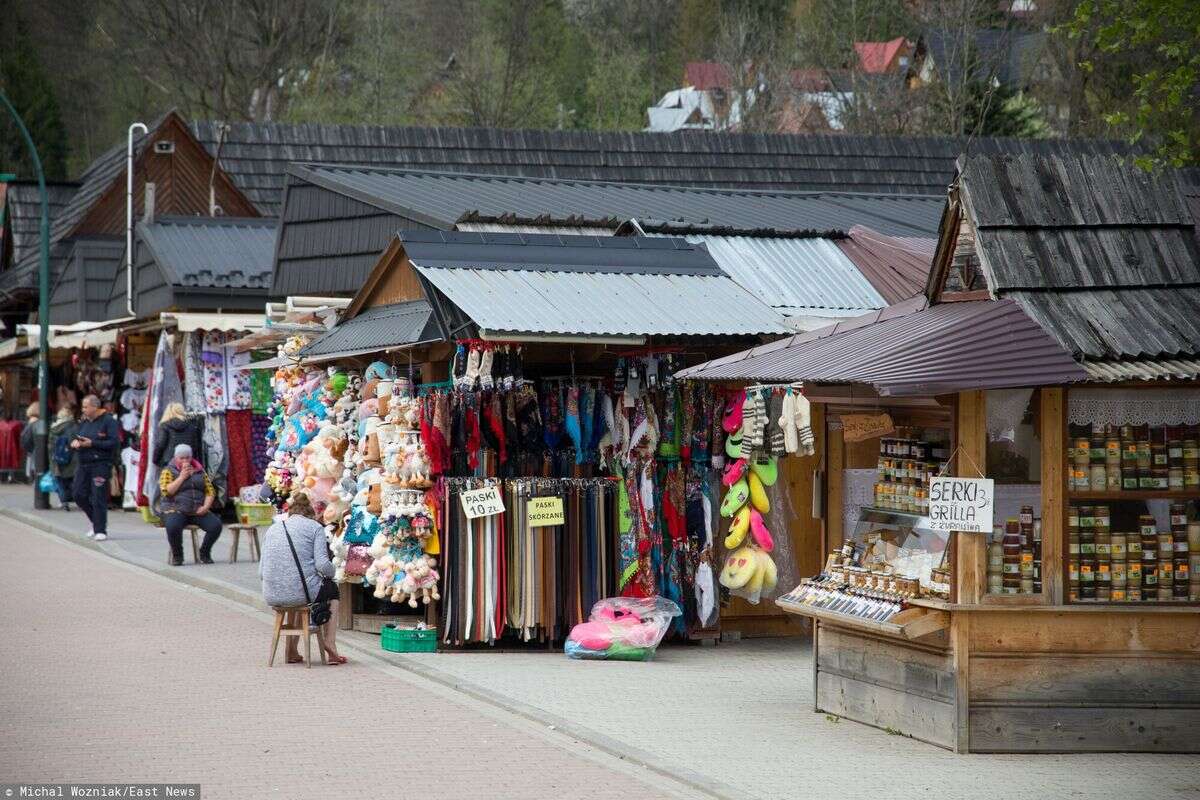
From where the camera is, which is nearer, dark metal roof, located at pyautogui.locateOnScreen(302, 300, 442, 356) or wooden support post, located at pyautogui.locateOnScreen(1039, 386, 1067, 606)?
wooden support post, located at pyautogui.locateOnScreen(1039, 386, 1067, 606)

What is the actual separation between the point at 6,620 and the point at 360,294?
4.32 metres

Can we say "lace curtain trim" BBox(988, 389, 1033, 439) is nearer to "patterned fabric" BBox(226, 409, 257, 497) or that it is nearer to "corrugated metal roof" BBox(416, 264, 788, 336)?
"corrugated metal roof" BBox(416, 264, 788, 336)

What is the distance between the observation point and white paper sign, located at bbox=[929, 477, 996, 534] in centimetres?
939

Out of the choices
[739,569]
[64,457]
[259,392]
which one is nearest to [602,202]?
[739,569]

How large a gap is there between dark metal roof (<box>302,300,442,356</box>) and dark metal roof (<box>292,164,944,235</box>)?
176cm

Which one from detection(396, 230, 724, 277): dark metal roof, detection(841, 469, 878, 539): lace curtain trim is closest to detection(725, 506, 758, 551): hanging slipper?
detection(841, 469, 878, 539): lace curtain trim

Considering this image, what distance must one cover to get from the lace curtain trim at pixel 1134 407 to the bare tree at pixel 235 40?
38822 millimetres

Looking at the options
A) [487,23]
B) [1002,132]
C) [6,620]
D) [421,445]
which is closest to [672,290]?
[421,445]

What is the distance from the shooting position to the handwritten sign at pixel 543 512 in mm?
13234

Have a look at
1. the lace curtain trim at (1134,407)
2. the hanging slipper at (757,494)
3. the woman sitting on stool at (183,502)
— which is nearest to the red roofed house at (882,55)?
the woman sitting on stool at (183,502)

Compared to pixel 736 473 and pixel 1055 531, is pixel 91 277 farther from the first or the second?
pixel 1055 531

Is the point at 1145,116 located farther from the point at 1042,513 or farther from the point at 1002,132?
the point at 1002,132

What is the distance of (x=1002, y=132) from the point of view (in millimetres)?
40375

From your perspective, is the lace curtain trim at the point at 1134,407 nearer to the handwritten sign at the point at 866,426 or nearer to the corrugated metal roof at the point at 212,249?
the handwritten sign at the point at 866,426
